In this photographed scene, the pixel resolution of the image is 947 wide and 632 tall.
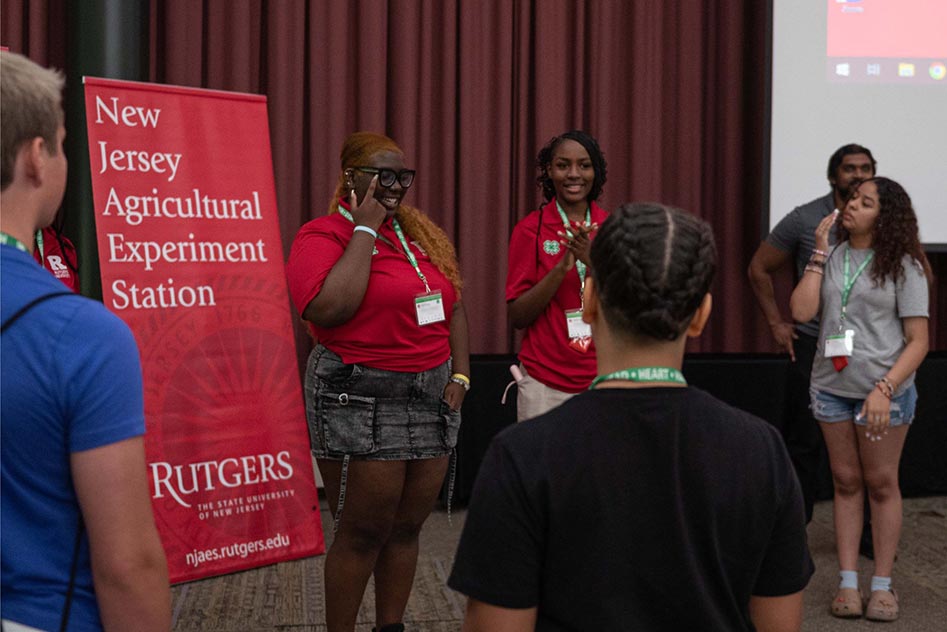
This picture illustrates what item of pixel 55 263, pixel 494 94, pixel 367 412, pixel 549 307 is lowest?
pixel 367 412

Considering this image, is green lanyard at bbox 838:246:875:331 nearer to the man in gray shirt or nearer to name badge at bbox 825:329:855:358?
name badge at bbox 825:329:855:358

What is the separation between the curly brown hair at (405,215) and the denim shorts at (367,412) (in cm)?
32

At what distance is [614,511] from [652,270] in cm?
27

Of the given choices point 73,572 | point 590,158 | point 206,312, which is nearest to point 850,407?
point 590,158

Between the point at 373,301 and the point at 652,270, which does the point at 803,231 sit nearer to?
the point at 373,301

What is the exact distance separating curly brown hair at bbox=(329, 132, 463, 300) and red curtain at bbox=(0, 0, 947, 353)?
2.05 meters

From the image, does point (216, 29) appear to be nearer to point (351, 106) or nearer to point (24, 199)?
point (351, 106)

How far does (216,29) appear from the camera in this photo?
14.9ft

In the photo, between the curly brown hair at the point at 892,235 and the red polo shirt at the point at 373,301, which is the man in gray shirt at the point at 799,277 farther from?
the red polo shirt at the point at 373,301

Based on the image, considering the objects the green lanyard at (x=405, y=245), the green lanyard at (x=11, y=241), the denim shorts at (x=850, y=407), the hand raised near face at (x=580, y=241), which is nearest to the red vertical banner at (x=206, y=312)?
the green lanyard at (x=405, y=245)

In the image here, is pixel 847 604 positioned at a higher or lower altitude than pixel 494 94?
lower

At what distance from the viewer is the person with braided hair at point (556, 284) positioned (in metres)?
2.79

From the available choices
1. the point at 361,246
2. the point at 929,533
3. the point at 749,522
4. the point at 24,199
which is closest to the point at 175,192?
the point at 361,246

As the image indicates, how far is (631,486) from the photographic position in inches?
45.0
